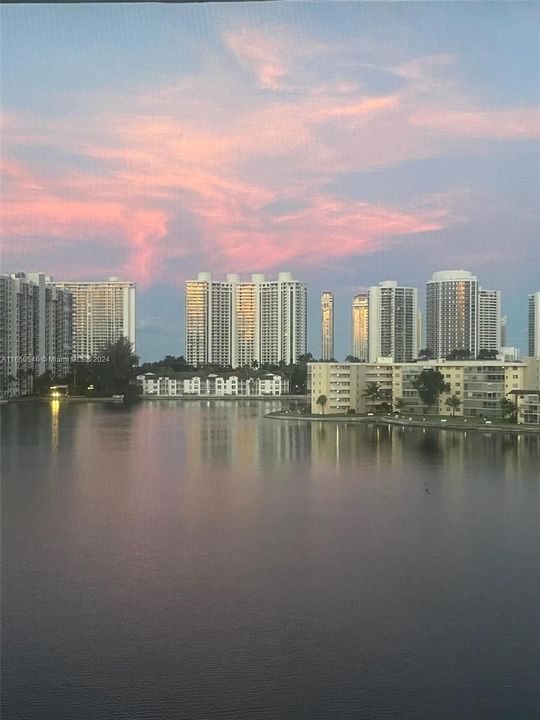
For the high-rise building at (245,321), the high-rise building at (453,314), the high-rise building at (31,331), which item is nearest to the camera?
the high-rise building at (31,331)

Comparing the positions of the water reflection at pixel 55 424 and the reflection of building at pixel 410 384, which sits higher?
the reflection of building at pixel 410 384

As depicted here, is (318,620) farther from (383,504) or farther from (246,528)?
(383,504)

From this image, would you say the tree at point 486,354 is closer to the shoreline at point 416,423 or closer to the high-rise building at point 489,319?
the high-rise building at point 489,319

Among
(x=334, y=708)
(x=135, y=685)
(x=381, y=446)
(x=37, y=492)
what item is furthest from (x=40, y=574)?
(x=381, y=446)

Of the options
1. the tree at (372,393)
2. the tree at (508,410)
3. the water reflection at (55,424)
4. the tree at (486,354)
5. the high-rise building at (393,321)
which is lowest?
the water reflection at (55,424)

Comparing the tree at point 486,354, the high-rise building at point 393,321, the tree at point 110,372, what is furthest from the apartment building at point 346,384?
the tree at point 110,372

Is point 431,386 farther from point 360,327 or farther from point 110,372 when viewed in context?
point 110,372

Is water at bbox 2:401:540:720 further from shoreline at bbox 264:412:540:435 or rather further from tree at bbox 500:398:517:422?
tree at bbox 500:398:517:422
